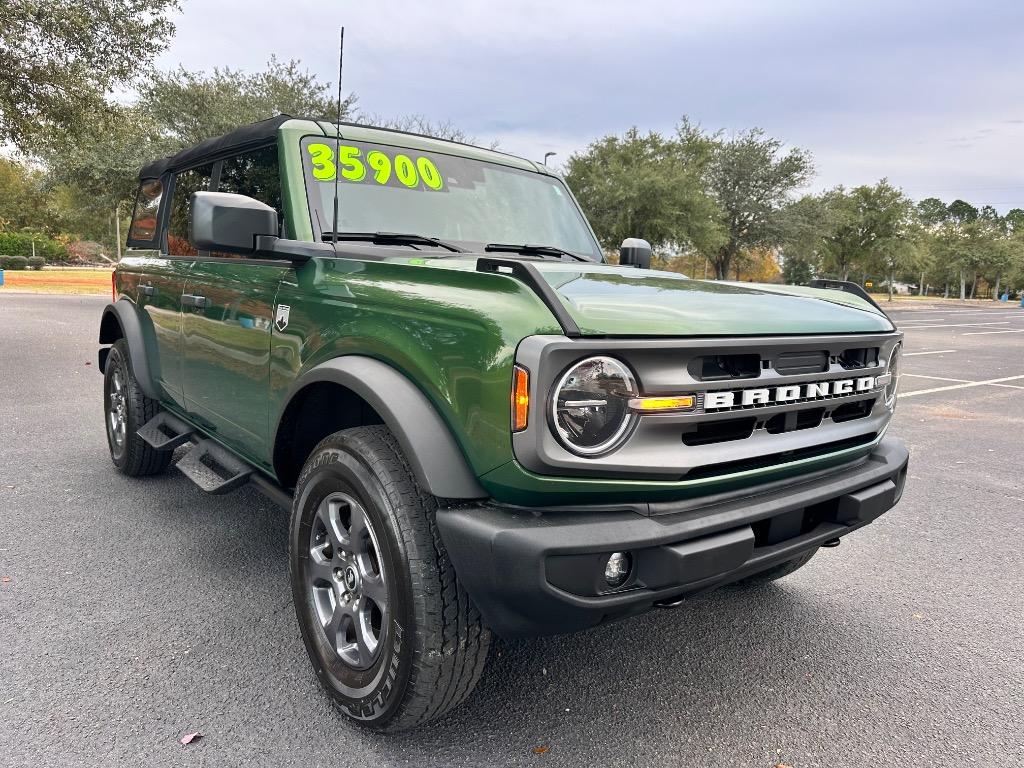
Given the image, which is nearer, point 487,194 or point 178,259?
point 487,194

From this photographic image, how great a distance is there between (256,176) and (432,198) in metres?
0.78

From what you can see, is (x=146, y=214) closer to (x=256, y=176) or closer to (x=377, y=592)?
(x=256, y=176)

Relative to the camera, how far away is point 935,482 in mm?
5230

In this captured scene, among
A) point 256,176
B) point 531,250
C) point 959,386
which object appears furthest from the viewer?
point 959,386

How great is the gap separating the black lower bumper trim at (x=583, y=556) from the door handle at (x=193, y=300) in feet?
6.80

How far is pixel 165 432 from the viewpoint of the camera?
13.5 ft

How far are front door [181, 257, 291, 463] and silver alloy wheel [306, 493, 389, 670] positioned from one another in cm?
61

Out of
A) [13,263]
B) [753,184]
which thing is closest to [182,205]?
[753,184]

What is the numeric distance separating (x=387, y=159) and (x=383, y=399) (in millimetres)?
1507

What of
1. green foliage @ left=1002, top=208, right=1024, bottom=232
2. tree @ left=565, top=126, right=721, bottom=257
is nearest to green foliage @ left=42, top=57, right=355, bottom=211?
tree @ left=565, top=126, right=721, bottom=257

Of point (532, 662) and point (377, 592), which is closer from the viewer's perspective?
point (377, 592)

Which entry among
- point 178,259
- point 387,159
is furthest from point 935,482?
point 178,259

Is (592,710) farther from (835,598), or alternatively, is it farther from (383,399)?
(835,598)

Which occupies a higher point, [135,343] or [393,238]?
[393,238]
